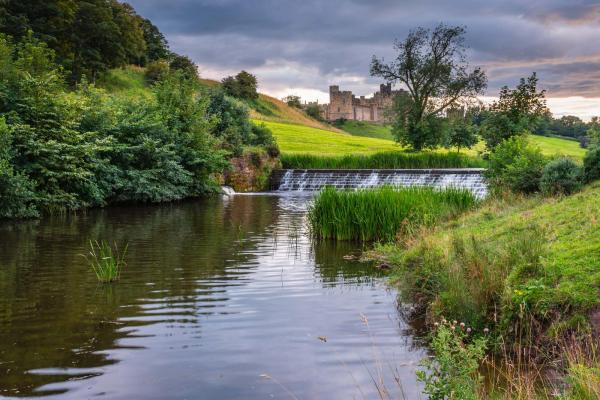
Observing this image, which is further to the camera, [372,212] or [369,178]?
[369,178]

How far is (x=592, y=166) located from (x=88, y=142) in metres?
17.2

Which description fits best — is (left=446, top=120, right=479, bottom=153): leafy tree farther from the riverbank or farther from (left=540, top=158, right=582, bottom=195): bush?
the riverbank

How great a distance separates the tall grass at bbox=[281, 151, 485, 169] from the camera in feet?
127

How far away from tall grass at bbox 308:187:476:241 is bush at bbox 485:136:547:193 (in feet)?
8.15

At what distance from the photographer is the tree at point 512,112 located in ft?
98.3

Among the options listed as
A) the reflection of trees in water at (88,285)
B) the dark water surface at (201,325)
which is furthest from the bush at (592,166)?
the reflection of trees in water at (88,285)

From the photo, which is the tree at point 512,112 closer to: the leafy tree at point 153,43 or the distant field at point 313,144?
the distant field at point 313,144

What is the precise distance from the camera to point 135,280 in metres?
9.59

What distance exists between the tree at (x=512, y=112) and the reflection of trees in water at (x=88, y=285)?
16.8 meters

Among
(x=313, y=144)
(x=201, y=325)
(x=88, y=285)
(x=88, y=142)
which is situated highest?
(x=313, y=144)

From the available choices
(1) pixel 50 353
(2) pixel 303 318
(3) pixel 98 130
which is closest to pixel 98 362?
(1) pixel 50 353

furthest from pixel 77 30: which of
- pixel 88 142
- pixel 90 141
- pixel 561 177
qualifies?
pixel 561 177

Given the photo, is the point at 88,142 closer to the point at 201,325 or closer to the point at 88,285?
the point at 88,285

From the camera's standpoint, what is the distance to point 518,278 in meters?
6.77
